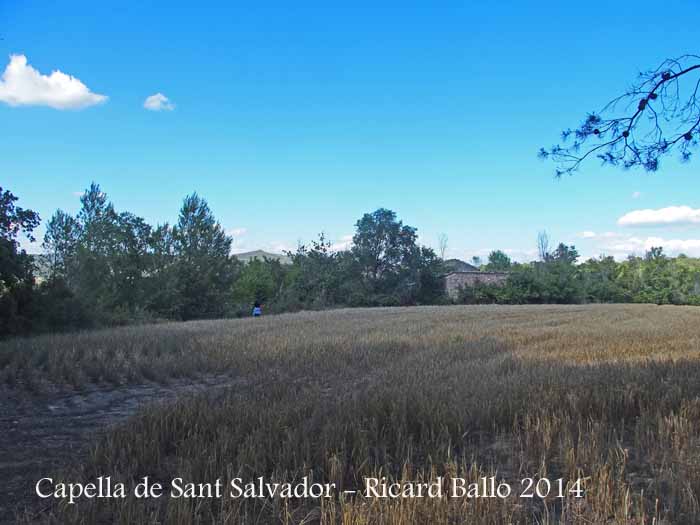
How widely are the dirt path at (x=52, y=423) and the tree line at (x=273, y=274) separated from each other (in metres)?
19.4

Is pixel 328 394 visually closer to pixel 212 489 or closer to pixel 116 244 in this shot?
pixel 212 489

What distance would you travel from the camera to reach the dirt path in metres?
3.54

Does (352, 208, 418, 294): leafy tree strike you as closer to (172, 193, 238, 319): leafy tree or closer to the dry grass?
(172, 193, 238, 319): leafy tree

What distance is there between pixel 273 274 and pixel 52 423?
51028mm

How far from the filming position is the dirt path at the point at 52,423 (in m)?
3.54

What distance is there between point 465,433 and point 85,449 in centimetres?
357

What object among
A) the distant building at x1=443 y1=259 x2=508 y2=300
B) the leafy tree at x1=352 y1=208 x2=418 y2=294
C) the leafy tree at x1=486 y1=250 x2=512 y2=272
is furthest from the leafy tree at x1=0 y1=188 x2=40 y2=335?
the leafy tree at x1=486 y1=250 x2=512 y2=272

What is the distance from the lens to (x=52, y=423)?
538cm

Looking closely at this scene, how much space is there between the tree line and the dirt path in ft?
63.7

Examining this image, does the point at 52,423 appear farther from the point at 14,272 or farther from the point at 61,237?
the point at 61,237

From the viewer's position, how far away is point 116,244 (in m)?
36.0

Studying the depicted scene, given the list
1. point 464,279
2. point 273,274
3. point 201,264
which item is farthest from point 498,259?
point 201,264

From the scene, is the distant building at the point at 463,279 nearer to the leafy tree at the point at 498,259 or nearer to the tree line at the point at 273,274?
the tree line at the point at 273,274

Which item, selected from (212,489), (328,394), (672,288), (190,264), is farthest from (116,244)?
(672,288)
